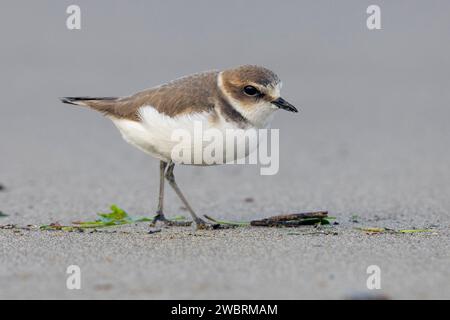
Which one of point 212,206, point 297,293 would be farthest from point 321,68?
point 297,293

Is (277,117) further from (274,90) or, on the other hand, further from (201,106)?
(201,106)

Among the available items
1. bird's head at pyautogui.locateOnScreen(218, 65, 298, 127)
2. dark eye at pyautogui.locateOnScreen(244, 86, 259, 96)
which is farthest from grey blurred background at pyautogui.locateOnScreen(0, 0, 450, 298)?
dark eye at pyautogui.locateOnScreen(244, 86, 259, 96)

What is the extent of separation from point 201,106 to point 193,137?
206 mm

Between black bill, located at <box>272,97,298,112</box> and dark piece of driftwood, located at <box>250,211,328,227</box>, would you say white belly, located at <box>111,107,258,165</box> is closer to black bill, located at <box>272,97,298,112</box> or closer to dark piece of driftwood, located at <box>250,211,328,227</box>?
black bill, located at <box>272,97,298,112</box>

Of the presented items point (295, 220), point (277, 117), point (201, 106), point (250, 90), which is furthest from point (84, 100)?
point (277, 117)

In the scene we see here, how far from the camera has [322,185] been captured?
286 inches

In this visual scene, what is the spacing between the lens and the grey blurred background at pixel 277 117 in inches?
262

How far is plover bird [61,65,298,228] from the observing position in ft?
17.4

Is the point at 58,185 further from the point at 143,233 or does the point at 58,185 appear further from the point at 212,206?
the point at 143,233

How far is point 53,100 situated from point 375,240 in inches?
270

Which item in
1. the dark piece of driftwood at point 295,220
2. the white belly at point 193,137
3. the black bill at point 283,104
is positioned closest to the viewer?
the white belly at point 193,137

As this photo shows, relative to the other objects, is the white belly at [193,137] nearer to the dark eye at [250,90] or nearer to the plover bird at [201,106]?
the plover bird at [201,106]

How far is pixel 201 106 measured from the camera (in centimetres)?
530

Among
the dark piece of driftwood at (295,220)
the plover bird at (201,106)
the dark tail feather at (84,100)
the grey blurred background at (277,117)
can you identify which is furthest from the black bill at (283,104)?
the dark tail feather at (84,100)
